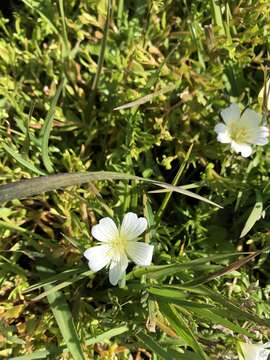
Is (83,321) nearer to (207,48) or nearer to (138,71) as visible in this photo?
(138,71)

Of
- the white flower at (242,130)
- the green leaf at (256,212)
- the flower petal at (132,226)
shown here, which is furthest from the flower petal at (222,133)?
the flower petal at (132,226)

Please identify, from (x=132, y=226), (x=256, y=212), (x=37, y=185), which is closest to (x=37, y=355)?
(x=132, y=226)

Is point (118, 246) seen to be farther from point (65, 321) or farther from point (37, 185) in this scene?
point (37, 185)

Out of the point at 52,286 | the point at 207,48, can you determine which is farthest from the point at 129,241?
the point at 207,48

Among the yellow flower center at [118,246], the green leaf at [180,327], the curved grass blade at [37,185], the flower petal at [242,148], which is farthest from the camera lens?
the flower petal at [242,148]

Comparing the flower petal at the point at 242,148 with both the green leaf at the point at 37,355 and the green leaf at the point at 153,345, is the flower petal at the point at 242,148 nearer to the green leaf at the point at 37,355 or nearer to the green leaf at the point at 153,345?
the green leaf at the point at 153,345
